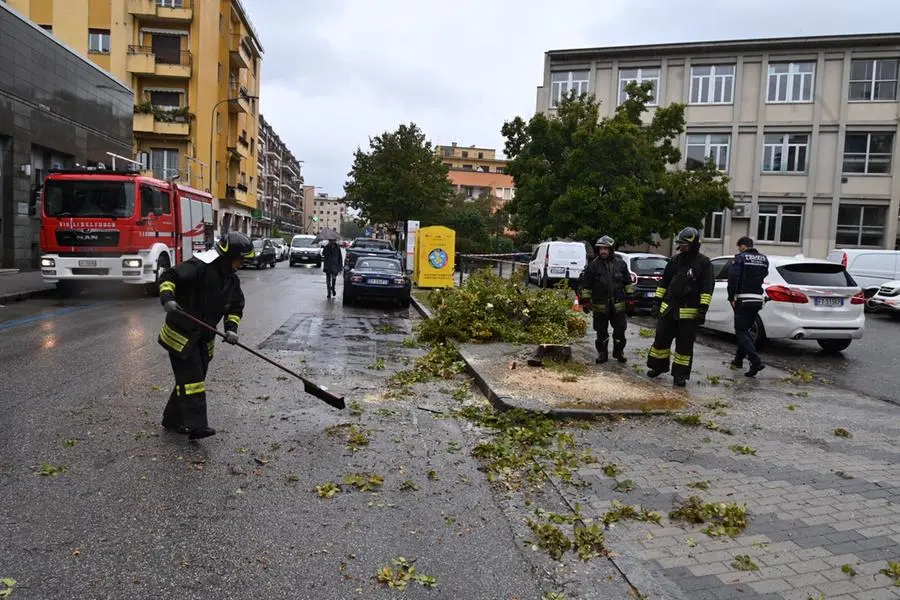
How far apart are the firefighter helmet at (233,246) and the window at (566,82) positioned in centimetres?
3572

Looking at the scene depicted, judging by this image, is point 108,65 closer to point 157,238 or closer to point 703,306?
point 157,238

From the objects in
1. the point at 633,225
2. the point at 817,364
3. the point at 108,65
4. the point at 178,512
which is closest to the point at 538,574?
the point at 178,512

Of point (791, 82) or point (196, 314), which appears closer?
point (196, 314)

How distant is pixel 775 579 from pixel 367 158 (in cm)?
4944

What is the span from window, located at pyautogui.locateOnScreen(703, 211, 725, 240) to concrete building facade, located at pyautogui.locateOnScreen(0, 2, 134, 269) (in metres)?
30.0

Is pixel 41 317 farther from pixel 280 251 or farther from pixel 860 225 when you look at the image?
pixel 860 225

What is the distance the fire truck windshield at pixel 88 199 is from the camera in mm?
14836

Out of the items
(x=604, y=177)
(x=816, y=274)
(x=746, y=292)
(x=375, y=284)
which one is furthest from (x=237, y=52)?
(x=746, y=292)

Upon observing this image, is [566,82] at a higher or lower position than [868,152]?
higher

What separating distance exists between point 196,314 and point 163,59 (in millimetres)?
41171

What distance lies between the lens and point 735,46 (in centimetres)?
3531

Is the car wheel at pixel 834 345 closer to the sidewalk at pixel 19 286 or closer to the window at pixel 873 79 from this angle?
the sidewalk at pixel 19 286

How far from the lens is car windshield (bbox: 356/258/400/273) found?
1745 centimetres

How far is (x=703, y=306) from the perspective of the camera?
25.1 ft
